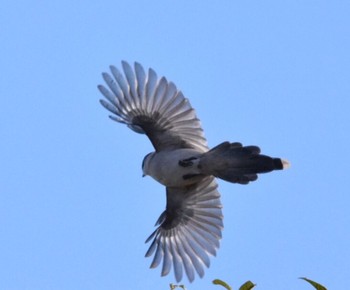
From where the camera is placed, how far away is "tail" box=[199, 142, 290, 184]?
7461mm

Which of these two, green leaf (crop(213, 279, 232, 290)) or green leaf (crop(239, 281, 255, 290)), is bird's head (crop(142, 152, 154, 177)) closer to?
green leaf (crop(213, 279, 232, 290))

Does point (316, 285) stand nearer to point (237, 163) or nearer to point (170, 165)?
point (237, 163)

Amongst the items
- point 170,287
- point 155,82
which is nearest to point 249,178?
point 155,82

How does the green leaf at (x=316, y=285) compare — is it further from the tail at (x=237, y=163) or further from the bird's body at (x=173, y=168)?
the bird's body at (x=173, y=168)

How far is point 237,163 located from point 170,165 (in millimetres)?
925

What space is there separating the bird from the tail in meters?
0.36

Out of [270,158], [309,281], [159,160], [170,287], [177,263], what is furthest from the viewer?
[177,263]

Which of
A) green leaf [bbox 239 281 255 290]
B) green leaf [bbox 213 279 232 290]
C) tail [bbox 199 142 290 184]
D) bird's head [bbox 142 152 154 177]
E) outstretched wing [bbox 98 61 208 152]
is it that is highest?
outstretched wing [bbox 98 61 208 152]

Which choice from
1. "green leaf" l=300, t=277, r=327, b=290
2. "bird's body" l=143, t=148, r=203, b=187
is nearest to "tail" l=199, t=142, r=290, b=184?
"bird's body" l=143, t=148, r=203, b=187

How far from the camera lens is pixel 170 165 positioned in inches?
330

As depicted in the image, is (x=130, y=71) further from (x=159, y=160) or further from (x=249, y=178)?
(x=249, y=178)

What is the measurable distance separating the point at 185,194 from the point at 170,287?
19.2 ft

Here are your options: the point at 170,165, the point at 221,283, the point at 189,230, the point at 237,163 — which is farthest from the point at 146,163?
the point at 221,283

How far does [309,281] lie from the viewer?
309 cm
